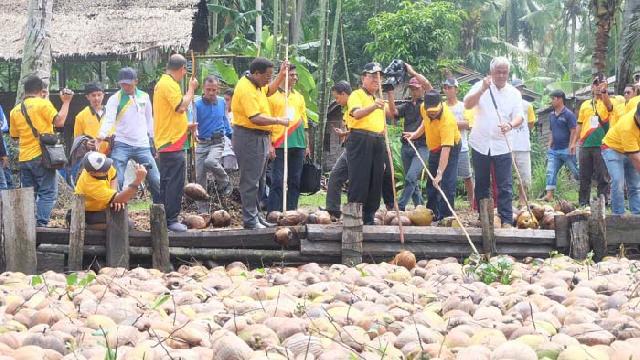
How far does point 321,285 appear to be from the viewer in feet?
16.4

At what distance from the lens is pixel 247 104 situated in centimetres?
733

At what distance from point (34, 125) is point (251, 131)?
7.11 ft

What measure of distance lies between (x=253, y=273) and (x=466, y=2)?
31.1 m

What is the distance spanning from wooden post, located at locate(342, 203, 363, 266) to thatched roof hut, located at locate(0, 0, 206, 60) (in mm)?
10403

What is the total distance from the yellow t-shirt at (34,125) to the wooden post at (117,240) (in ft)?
5.66

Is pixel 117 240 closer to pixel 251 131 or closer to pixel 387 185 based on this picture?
pixel 251 131

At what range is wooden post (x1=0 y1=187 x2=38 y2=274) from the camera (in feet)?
21.1

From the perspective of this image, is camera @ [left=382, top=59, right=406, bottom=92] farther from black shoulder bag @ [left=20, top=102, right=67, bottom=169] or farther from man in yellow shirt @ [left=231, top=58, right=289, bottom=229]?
black shoulder bag @ [left=20, top=102, right=67, bottom=169]

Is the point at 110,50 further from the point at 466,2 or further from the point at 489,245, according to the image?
the point at 466,2

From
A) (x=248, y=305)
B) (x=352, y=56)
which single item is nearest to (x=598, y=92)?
(x=248, y=305)

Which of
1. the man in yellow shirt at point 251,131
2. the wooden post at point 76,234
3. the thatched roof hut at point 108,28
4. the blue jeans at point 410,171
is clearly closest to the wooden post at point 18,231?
the wooden post at point 76,234

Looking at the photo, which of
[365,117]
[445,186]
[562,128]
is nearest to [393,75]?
[365,117]

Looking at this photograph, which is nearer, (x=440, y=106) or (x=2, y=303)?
(x=2, y=303)

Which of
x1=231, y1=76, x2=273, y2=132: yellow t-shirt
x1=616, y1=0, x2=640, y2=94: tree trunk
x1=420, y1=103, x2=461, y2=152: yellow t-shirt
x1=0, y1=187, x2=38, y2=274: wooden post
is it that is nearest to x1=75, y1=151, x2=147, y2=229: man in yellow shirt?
x1=0, y1=187, x2=38, y2=274: wooden post
